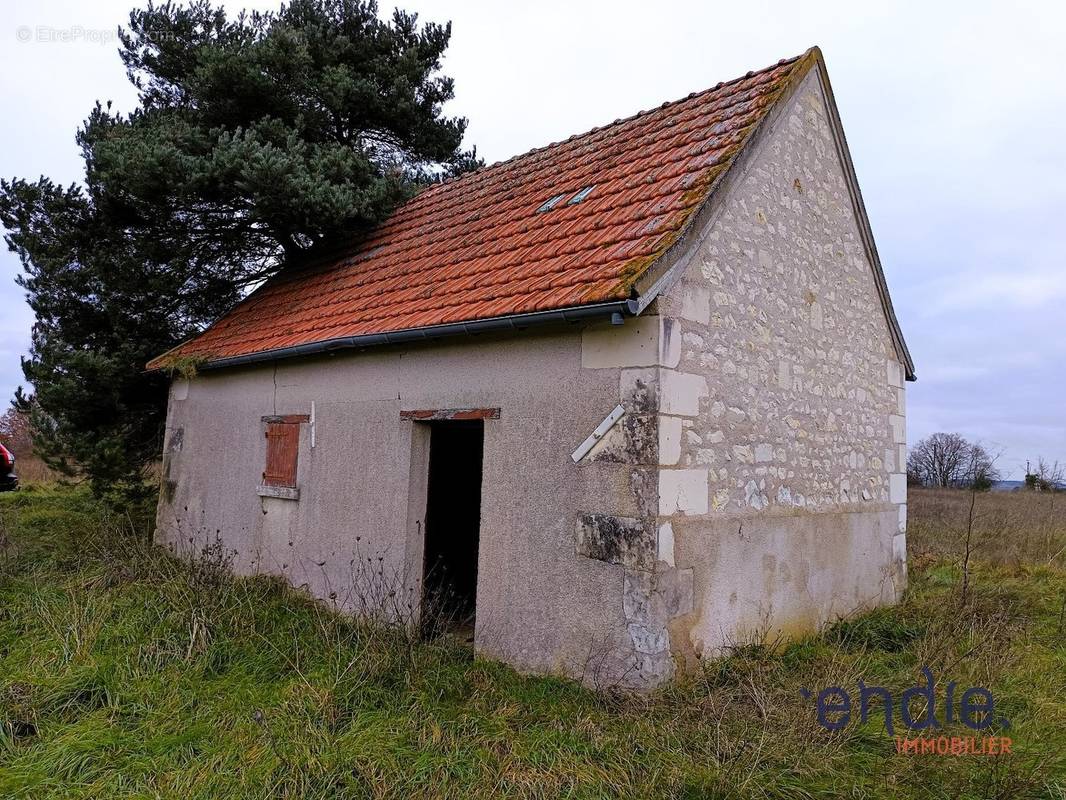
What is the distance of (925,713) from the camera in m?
4.28

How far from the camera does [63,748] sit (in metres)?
3.91

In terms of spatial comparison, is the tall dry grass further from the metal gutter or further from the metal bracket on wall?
the metal gutter

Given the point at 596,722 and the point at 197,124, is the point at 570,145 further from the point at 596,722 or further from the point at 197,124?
the point at 596,722

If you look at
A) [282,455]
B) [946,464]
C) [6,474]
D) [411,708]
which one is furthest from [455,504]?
[946,464]

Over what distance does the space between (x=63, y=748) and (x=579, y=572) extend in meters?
3.09

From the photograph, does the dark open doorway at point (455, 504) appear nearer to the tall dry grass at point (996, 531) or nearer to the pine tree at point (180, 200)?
the pine tree at point (180, 200)

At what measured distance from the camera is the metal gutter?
4461mm

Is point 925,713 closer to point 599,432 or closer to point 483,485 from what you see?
point 599,432

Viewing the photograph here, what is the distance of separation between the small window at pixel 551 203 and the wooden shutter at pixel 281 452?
3259mm

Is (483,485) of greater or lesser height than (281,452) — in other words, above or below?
below

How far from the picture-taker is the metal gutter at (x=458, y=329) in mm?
4461

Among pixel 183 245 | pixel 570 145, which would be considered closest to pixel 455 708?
pixel 570 145

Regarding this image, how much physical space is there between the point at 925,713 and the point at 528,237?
15.3 feet

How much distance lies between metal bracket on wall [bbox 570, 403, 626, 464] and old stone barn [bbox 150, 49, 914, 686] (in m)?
0.02
